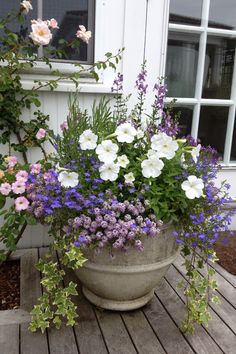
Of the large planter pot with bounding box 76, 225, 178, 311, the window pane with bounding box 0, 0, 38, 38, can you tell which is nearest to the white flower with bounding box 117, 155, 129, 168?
the large planter pot with bounding box 76, 225, 178, 311

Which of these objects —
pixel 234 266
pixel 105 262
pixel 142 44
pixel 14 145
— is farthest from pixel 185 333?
pixel 142 44

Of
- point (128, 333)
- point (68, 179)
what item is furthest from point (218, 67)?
point (128, 333)

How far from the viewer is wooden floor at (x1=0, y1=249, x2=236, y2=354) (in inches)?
64.3

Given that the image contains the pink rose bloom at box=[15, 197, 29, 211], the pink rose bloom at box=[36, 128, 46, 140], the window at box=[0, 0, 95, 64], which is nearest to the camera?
the pink rose bloom at box=[15, 197, 29, 211]

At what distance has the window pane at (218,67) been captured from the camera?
8.89 ft

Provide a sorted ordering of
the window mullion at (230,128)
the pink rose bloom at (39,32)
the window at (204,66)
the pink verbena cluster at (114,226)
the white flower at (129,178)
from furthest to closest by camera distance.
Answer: the window mullion at (230,128) < the window at (204,66) < the pink rose bloom at (39,32) < the white flower at (129,178) < the pink verbena cluster at (114,226)

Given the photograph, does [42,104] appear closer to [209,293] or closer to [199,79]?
[199,79]

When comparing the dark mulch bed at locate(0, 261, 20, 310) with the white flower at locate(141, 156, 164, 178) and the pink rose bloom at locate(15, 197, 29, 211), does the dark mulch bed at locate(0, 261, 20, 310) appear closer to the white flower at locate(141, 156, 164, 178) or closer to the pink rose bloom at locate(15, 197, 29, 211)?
the pink rose bloom at locate(15, 197, 29, 211)

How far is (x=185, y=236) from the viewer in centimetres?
167

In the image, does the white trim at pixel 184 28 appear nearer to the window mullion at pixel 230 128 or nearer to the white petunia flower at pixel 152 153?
the window mullion at pixel 230 128

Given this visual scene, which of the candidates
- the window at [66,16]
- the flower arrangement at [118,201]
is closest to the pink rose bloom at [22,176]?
the flower arrangement at [118,201]

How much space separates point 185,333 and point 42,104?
1.65 meters

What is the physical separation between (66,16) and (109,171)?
1339 mm

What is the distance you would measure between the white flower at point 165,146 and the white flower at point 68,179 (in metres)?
0.39
